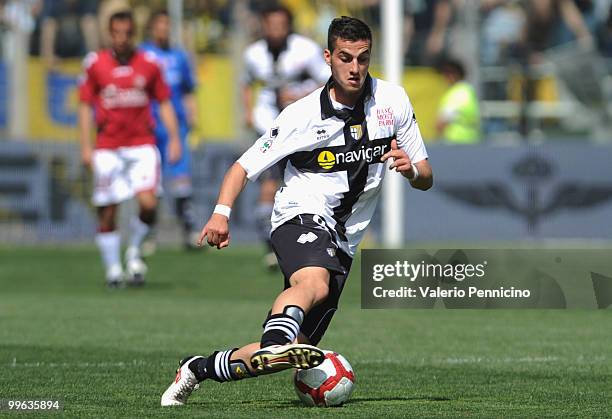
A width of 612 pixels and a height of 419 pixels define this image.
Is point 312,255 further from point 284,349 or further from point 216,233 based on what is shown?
point 284,349

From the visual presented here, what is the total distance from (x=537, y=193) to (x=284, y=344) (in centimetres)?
1472

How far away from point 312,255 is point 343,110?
0.71 meters

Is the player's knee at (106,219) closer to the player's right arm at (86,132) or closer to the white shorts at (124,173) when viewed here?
the white shorts at (124,173)

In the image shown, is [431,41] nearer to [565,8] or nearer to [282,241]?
[565,8]

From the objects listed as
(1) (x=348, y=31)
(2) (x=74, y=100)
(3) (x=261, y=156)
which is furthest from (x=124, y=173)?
(1) (x=348, y=31)

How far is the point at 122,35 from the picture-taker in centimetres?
1450

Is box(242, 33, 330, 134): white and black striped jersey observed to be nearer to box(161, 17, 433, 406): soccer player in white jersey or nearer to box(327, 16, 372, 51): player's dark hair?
box(161, 17, 433, 406): soccer player in white jersey

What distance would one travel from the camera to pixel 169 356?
9.58 m

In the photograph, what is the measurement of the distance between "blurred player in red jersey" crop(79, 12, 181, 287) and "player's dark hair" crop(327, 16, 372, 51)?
7629mm

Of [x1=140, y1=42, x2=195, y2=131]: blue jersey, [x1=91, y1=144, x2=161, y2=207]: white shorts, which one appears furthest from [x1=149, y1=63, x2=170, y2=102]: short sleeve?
[x1=140, y1=42, x2=195, y2=131]: blue jersey

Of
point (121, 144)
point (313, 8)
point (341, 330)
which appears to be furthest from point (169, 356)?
point (313, 8)

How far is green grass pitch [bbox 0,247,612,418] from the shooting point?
7328mm

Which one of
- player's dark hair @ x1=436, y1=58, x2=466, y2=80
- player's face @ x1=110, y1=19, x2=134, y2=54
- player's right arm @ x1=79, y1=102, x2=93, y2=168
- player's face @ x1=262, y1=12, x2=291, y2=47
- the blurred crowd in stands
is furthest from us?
player's dark hair @ x1=436, y1=58, x2=466, y2=80

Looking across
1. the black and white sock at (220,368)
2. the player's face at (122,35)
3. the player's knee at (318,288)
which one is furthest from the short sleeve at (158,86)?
the black and white sock at (220,368)
